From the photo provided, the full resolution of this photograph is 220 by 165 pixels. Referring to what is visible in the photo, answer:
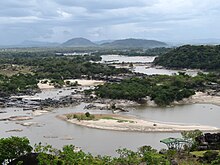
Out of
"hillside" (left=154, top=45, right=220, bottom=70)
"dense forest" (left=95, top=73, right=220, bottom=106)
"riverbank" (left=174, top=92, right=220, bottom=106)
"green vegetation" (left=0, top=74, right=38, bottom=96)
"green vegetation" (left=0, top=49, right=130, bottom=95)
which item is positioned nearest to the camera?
"dense forest" (left=95, top=73, right=220, bottom=106)

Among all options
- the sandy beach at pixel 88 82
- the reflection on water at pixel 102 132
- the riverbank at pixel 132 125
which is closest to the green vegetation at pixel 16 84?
the sandy beach at pixel 88 82

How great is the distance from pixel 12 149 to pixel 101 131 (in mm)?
18626

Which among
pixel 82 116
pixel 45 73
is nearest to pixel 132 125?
pixel 82 116

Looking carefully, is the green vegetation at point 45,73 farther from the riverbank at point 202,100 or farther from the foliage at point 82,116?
→ the riverbank at point 202,100

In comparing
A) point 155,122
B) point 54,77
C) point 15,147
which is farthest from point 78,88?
point 15,147

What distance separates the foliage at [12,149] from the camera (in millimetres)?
31531

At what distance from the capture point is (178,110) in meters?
63.5

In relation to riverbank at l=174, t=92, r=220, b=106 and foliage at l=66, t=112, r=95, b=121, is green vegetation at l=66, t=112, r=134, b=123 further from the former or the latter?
riverbank at l=174, t=92, r=220, b=106

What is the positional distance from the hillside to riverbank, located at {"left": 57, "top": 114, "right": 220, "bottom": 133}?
242ft

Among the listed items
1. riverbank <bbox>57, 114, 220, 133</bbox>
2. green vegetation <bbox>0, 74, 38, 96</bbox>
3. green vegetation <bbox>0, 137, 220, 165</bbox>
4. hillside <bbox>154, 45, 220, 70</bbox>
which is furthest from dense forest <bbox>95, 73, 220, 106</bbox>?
hillside <bbox>154, 45, 220, 70</bbox>

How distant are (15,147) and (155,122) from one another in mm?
26247

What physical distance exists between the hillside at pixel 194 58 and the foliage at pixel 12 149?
97.7m

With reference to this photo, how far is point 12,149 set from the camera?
32031 mm

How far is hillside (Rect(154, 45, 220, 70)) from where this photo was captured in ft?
410
